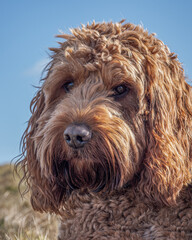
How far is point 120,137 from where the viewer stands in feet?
9.57

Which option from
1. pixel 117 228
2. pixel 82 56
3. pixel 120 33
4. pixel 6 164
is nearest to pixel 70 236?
pixel 117 228

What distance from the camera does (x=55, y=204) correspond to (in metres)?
3.53

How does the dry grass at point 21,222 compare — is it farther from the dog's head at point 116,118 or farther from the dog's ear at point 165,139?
the dog's ear at point 165,139

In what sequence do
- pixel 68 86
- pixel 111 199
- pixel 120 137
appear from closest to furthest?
pixel 120 137 → pixel 111 199 → pixel 68 86

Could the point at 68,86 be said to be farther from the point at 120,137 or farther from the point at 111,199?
the point at 111,199

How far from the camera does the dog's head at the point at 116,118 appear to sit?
2.93 m

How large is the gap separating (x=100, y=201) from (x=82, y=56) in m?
1.18

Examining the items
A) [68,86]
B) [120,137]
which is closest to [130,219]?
[120,137]

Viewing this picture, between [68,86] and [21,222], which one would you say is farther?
[21,222]

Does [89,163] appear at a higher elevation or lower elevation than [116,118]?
lower

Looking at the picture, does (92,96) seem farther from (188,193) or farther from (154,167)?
(188,193)

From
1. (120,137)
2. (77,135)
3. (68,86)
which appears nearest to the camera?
(77,135)

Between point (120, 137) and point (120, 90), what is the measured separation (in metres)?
0.41

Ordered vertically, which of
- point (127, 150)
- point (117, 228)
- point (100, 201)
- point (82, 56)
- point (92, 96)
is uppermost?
point (82, 56)
